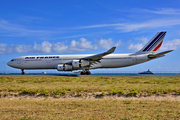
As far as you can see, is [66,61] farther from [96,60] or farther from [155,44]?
[155,44]

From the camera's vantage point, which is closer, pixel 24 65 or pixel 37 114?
pixel 37 114

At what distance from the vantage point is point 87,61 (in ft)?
110

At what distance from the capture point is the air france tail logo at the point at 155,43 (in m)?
35.4

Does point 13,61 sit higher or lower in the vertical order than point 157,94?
higher

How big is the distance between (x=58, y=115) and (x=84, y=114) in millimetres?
1199

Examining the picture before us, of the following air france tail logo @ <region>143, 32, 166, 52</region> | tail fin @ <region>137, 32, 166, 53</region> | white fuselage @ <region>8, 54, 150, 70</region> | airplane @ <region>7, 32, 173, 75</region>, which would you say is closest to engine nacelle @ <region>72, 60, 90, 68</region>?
airplane @ <region>7, 32, 173, 75</region>

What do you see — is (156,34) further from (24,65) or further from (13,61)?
(13,61)

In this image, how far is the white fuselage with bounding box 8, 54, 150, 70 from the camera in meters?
34.7

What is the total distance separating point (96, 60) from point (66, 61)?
236 inches

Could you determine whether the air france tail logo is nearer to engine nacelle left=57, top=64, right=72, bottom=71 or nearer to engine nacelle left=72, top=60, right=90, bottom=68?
engine nacelle left=72, top=60, right=90, bottom=68

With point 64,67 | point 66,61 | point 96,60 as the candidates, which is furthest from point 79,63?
point 66,61

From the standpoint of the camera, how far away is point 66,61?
117ft

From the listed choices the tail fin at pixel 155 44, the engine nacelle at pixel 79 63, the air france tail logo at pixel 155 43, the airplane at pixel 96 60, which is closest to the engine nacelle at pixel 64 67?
the airplane at pixel 96 60

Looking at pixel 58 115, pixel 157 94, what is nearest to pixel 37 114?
pixel 58 115
